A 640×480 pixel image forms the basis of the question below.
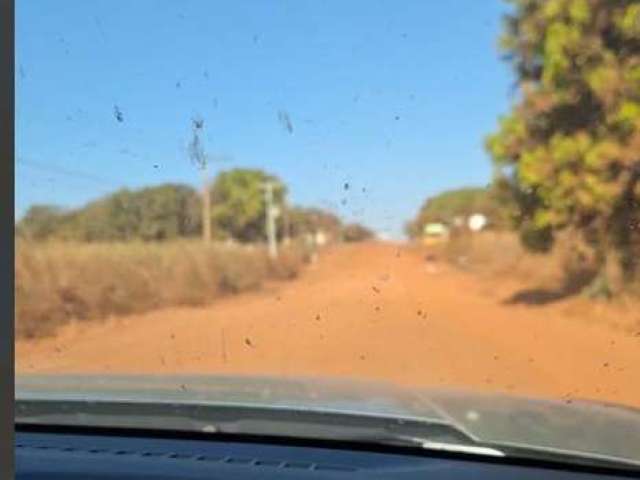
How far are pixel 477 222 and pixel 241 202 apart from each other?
6.82 ft

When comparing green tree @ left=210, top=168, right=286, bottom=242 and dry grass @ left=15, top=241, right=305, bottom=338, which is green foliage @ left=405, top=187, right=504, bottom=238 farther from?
dry grass @ left=15, top=241, right=305, bottom=338

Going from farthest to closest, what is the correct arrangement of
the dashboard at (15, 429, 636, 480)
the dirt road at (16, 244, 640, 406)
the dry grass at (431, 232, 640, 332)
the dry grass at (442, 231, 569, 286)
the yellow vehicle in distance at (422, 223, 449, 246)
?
the dry grass at (442, 231, 569, 286), the dry grass at (431, 232, 640, 332), the yellow vehicle in distance at (422, 223, 449, 246), the dirt road at (16, 244, 640, 406), the dashboard at (15, 429, 636, 480)

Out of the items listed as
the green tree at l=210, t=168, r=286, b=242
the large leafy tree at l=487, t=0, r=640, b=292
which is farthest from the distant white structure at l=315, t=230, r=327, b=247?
the large leafy tree at l=487, t=0, r=640, b=292

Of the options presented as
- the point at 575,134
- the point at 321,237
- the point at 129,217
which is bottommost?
the point at 321,237

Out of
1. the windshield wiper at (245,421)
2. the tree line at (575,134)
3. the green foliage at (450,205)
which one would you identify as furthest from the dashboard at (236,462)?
the tree line at (575,134)

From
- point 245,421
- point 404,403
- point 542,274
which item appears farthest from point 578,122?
point 245,421

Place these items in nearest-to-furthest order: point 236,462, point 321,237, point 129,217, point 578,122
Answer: point 236,462
point 321,237
point 129,217
point 578,122

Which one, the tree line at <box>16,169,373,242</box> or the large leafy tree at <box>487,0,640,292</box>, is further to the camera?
the large leafy tree at <box>487,0,640,292</box>

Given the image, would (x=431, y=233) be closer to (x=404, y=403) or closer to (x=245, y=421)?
(x=404, y=403)

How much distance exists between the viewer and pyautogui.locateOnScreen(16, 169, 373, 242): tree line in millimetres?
5684

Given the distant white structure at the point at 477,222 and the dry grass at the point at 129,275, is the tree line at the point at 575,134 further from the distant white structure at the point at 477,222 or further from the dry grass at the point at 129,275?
the dry grass at the point at 129,275

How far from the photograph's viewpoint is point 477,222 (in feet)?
29.1

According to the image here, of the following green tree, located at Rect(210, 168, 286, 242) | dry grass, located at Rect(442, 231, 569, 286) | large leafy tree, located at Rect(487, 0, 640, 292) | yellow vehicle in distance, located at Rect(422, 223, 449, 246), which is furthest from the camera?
dry grass, located at Rect(442, 231, 569, 286)

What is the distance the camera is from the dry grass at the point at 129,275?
33.5 feet
